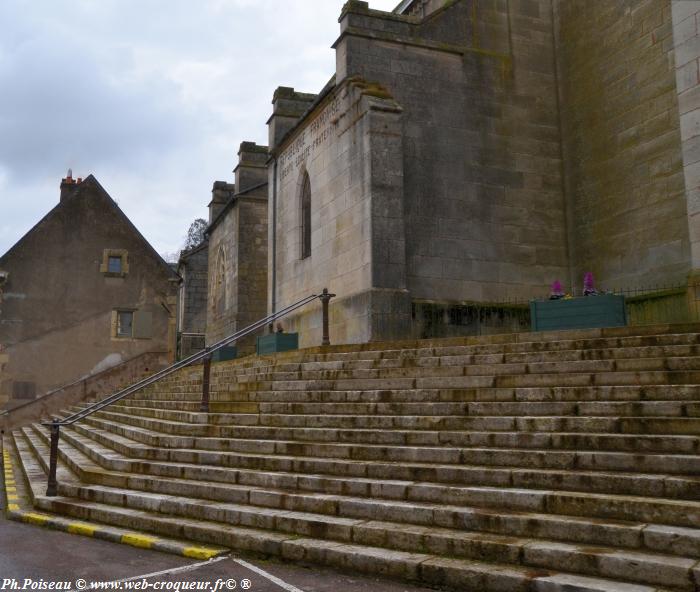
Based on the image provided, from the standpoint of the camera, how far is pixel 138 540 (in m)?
5.71

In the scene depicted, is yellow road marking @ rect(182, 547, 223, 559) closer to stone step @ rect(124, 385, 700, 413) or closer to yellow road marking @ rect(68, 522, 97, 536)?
yellow road marking @ rect(68, 522, 97, 536)

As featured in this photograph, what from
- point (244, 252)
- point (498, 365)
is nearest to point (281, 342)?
point (498, 365)

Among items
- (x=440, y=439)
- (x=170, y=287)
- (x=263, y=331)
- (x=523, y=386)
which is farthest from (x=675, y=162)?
(x=170, y=287)

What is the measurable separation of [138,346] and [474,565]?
1896 cm

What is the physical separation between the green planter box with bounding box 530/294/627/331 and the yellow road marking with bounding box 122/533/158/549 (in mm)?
6164

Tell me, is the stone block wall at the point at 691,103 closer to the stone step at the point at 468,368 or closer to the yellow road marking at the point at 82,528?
the stone step at the point at 468,368

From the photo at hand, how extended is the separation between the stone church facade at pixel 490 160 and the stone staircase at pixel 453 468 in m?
4.27

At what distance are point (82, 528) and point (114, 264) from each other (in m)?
16.9

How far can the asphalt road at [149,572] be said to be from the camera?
175 inches

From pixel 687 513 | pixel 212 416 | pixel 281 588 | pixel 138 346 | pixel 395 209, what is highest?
pixel 395 209

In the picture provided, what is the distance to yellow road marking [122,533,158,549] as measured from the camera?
18.4ft

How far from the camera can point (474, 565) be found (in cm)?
429

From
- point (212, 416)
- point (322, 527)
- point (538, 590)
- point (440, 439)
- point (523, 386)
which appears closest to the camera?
point (538, 590)

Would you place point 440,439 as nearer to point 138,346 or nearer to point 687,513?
point 687,513
